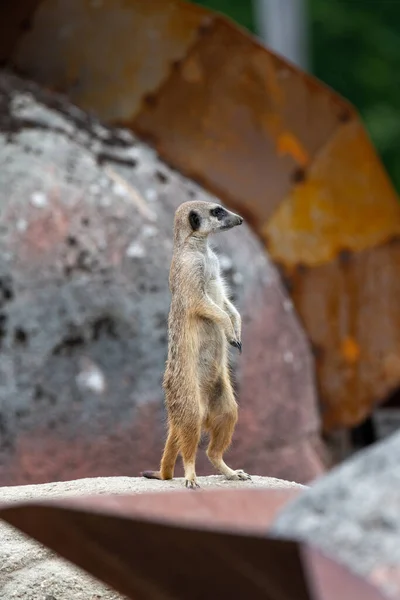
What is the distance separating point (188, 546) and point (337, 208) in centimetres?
365

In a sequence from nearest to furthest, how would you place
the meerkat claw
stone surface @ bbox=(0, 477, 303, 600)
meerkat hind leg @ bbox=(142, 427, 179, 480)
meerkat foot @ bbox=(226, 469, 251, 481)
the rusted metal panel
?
stone surface @ bbox=(0, 477, 303, 600)
the meerkat claw
meerkat hind leg @ bbox=(142, 427, 179, 480)
meerkat foot @ bbox=(226, 469, 251, 481)
the rusted metal panel

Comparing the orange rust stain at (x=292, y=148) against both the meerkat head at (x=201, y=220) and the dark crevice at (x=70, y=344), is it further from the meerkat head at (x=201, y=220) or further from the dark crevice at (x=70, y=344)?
the meerkat head at (x=201, y=220)

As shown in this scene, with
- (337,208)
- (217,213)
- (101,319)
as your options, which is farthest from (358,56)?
(217,213)

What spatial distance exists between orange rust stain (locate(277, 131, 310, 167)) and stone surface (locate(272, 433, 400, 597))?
140 inches

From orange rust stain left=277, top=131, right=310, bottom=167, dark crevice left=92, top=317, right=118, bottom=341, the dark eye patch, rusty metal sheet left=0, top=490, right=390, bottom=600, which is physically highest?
rusty metal sheet left=0, top=490, right=390, bottom=600

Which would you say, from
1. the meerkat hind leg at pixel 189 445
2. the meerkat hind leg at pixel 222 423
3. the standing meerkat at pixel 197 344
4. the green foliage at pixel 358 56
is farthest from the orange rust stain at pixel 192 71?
the green foliage at pixel 358 56

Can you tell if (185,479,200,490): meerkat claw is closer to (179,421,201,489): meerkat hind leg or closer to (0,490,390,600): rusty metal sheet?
(179,421,201,489): meerkat hind leg

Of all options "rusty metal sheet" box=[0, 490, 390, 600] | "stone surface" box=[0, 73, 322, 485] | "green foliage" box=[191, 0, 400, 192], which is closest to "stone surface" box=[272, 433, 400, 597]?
"rusty metal sheet" box=[0, 490, 390, 600]

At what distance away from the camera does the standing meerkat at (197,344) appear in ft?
7.39

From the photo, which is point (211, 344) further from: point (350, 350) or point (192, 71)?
point (192, 71)

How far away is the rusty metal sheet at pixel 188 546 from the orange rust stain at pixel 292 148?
11.5ft

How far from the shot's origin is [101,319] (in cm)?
354

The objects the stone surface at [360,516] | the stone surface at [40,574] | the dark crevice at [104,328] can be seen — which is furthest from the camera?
the dark crevice at [104,328]

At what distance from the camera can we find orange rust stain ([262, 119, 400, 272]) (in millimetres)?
4195
